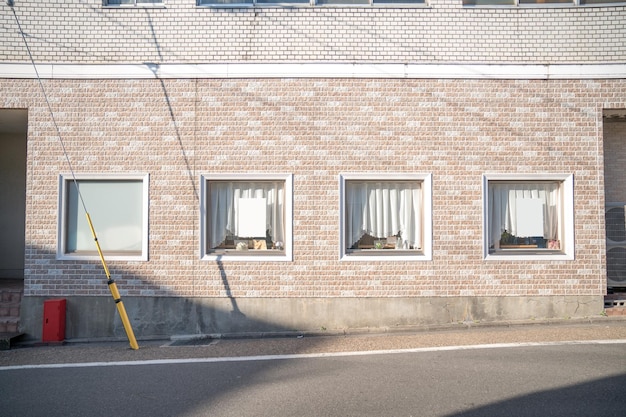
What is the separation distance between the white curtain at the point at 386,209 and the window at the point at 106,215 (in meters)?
3.83

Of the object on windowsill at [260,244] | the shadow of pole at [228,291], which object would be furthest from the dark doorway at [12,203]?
the object on windowsill at [260,244]

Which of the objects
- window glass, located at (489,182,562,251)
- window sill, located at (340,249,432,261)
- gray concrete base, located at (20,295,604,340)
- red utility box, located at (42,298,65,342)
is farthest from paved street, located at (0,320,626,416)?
window glass, located at (489,182,562,251)

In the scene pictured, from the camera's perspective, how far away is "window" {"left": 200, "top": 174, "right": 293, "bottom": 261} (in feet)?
34.4

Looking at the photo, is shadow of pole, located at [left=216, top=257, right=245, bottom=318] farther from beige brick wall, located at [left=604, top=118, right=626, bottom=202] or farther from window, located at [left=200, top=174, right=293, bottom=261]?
beige brick wall, located at [left=604, top=118, right=626, bottom=202]

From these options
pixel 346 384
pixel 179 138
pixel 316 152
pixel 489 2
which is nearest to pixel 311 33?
pixel 316 152

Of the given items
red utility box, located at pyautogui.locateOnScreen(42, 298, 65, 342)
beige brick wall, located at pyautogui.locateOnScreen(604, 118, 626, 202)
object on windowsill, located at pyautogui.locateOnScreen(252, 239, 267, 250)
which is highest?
beige brick wall, located at pyautogui.locateOnScreen(604, 118, 626, 202)

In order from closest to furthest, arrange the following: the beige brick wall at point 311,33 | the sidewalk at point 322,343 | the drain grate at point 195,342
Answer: the sidewalk at point 322,343
the drain grate at point 195,342
the beige brick wall at point 311,33

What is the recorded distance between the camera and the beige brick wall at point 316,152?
10266 millimetres

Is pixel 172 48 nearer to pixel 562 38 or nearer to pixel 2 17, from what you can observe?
pixel 2 17

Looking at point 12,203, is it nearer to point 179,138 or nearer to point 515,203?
point 179,138

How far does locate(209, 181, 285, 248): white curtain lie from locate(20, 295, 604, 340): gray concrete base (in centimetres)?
120

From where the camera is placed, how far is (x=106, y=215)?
34.9 ft

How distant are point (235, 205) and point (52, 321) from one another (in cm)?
362

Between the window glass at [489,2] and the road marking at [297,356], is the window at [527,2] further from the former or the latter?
the road marking at [297,356]
